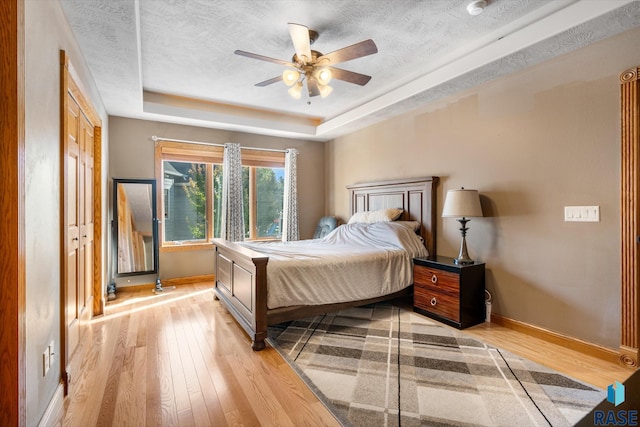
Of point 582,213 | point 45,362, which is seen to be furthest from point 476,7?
point 45,362

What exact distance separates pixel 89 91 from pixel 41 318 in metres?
2.28

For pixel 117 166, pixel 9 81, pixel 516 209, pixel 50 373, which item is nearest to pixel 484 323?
pixel 516 209

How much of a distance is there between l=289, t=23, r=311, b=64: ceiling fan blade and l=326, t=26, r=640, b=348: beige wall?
188cm

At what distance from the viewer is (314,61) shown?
8.96ft

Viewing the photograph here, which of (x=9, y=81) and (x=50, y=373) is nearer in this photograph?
(x=9, y=81)

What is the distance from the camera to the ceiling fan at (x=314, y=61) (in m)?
2.39

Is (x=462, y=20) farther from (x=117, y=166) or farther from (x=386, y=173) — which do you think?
(x=117, y=166)

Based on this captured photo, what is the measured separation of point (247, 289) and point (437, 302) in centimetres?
191

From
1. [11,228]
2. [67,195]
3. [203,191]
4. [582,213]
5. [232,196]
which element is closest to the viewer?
[11,228]

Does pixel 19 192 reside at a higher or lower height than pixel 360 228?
higher

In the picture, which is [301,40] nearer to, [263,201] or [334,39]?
[334,39]

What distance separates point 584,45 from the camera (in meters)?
2.48

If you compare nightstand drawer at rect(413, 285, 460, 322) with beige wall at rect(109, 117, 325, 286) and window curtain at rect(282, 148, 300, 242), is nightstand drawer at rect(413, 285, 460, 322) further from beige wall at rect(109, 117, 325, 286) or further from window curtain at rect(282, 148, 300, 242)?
beige wall at rect(109, 117, 325, 286)

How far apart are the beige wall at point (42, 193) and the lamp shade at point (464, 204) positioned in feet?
10.2
